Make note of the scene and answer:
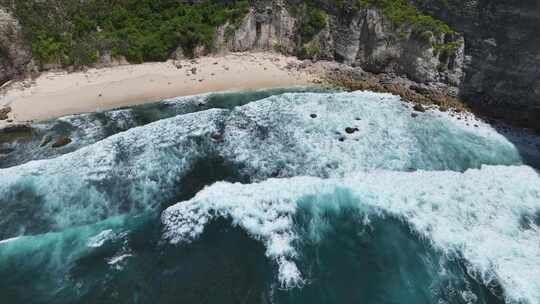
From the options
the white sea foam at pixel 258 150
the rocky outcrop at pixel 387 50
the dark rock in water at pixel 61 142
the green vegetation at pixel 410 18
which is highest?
the green vegetation at pixel 410 18

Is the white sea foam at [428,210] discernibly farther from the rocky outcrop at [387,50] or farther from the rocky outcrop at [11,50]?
the rocky outcrop at [11,50]

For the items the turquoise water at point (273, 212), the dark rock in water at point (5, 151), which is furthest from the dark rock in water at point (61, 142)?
the dark rock in water at point (5, 151)

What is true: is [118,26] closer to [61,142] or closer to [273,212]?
[61,142]

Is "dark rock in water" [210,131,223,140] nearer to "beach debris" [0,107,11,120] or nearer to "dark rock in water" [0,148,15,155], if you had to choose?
"dark rock in water" [0,148,15,155]

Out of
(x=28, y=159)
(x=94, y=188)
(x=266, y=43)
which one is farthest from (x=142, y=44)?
(x=94, y=188)

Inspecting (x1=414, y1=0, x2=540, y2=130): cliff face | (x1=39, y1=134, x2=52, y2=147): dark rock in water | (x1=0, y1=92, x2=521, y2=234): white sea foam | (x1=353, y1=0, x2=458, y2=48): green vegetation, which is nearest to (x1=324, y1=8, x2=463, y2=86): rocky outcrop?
(x1=353, y1=0, x2=458, y2=48): green vegetation

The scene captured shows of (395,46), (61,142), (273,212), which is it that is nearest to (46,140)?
(61,142)
